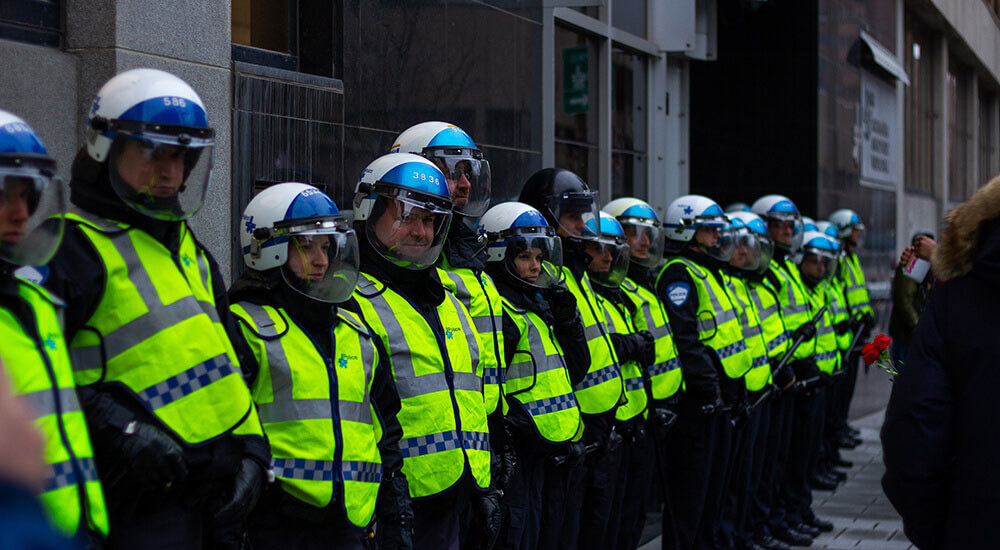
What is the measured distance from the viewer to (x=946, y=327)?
353cm

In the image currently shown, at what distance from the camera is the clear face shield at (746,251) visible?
8.29m

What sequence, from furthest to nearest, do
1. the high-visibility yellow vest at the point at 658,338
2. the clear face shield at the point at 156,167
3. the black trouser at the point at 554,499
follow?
the high-visibility yellow vest at the point at 658,338 → the black trouser at the point at 554,499 → the clear face shield at the point at 156,167

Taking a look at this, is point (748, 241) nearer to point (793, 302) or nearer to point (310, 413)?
point (793, 302)

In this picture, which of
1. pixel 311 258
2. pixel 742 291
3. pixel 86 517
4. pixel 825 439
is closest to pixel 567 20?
pixel 742 291

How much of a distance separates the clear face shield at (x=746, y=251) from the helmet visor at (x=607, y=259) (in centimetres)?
173

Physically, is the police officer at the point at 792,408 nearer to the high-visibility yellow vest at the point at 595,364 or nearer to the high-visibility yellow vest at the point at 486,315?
the high-visibility yellow vest at the point at 595,364

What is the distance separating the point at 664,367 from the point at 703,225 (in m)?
1.29

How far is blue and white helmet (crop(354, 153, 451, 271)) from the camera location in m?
4.54

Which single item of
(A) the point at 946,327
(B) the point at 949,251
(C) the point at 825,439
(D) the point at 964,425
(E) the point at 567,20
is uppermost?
(E) the point at 567,20

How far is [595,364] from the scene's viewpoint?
6137mm

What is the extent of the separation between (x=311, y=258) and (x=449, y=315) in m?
0.84

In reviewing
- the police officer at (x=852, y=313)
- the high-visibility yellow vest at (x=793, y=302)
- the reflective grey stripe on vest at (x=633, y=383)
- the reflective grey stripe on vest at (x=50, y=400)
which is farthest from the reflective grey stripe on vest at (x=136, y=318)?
the police officer at (x=852, y=313)

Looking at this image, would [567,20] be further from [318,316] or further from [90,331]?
[90,331]

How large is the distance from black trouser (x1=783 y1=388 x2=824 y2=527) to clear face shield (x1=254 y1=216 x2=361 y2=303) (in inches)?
233
